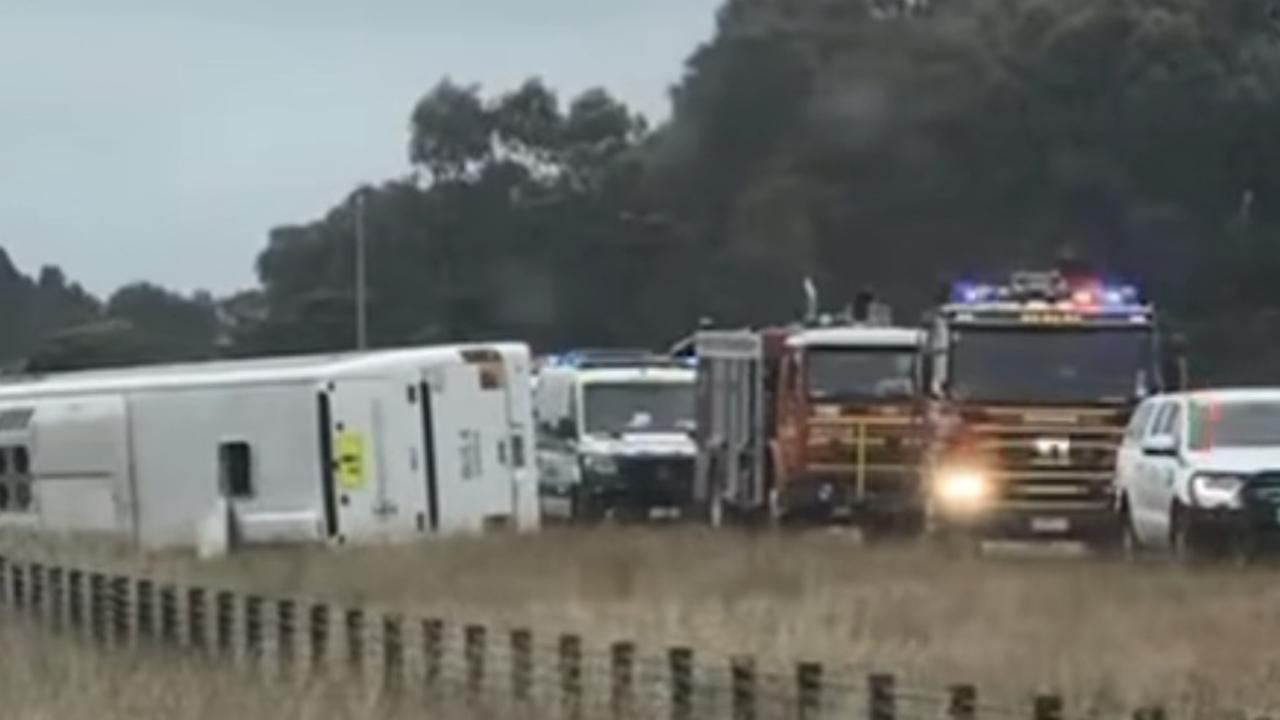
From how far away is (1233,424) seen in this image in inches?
1277

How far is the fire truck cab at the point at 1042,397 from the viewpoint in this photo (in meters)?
35.8

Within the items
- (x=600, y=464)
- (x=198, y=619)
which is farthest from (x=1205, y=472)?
(x=600, y=464)

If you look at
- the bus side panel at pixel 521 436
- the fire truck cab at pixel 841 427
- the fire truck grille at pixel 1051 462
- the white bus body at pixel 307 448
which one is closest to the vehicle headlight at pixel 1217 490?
the fire truck grille at pixel 1051 462

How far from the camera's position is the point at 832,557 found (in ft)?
109

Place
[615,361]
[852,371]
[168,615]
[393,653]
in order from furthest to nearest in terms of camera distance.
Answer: [615,361]
[852,371]
[168,615]
[393,653]

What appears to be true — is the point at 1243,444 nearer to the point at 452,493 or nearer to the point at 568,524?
the point at 452,493

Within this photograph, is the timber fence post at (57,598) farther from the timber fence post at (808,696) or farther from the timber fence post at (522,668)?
the timber fence post at (808,696)

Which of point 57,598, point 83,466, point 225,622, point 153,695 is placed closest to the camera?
point 153,695

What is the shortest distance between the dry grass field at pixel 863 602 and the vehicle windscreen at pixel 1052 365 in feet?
6.93

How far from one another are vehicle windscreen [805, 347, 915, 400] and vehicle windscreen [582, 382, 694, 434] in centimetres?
879

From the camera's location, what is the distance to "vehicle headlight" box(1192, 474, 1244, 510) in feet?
102

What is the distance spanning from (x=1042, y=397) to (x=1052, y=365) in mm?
376

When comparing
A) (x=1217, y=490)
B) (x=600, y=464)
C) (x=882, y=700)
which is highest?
(x=882, y=700)

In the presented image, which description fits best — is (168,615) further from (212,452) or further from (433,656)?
(212,452)
